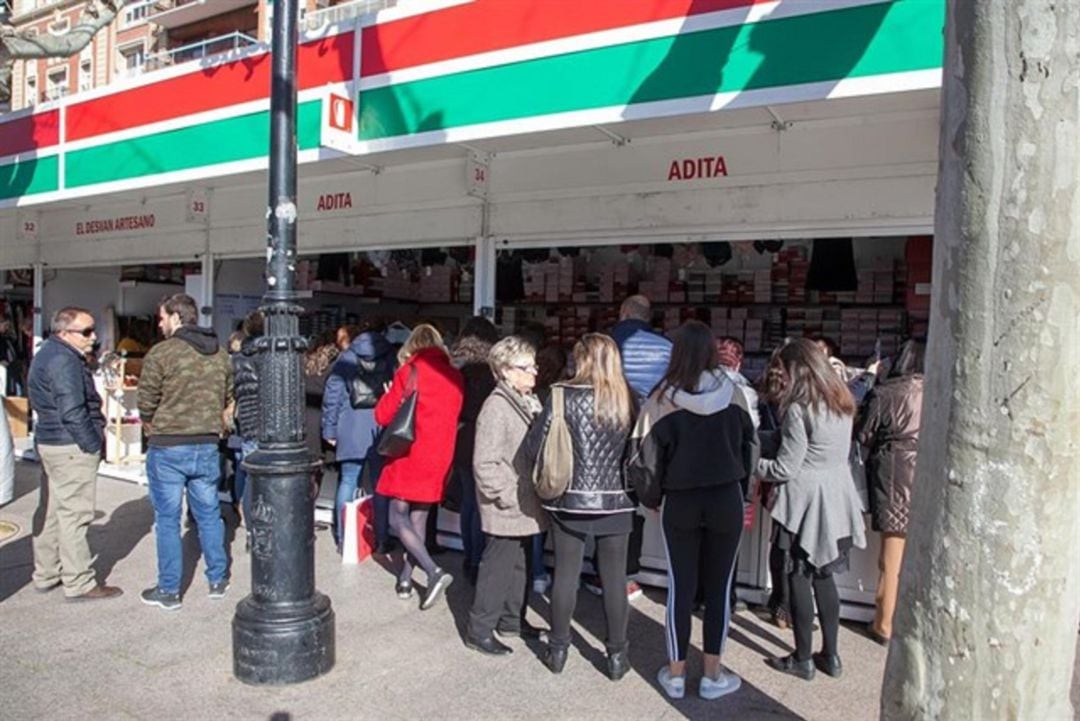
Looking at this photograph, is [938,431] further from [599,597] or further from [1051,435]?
[599,597]

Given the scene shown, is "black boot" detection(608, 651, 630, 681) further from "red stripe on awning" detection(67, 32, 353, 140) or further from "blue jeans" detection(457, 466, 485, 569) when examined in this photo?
"red stripe on awning" detection(67, 32, 353, 140)

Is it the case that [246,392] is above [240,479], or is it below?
above

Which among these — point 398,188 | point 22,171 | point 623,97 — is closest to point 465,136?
point 623,97

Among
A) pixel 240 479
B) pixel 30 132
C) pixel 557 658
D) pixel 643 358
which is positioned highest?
pixel 30 132

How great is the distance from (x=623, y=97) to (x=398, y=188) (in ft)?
10.4

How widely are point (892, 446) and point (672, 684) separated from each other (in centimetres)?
170

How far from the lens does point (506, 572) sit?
13.9ft

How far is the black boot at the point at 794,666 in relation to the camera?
3988 millimetres

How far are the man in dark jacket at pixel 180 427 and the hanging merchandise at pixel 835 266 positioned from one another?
17.0 feet

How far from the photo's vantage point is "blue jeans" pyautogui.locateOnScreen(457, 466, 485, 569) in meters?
5.18

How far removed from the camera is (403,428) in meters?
4.73

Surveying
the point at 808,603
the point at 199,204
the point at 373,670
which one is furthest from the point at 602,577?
the point at 199,204

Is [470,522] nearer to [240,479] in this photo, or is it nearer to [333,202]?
[240,479]

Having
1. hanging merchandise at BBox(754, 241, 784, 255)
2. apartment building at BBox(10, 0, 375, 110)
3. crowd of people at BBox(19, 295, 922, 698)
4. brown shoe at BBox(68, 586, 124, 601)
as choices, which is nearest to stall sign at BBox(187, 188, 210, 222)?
crowd of people at BBox(19, 295, 922, 698)
